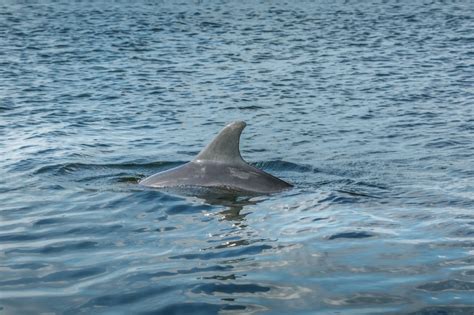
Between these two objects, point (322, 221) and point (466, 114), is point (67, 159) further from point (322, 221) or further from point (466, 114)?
point (466, 114)

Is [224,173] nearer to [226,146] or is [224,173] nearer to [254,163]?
[226,146]

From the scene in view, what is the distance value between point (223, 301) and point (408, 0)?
2038 inches

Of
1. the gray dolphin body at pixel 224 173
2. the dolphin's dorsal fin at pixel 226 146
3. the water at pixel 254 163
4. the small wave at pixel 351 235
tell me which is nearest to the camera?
the water at pixel 254 163

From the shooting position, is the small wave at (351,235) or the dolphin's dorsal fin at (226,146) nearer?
the small wave at (351,235)

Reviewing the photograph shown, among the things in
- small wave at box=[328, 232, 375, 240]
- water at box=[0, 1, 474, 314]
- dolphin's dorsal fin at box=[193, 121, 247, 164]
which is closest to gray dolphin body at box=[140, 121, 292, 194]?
dolphin's dorsal fin at box=[193, 121, 247, 164]

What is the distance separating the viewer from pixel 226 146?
45.2ft

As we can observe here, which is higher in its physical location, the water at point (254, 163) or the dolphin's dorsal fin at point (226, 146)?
the dolphin's dorsal fin at point (226, 146)

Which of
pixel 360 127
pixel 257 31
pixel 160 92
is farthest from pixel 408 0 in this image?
pixel 360 127

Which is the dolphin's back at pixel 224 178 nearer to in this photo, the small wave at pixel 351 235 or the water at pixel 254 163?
the water at pixel 254 163

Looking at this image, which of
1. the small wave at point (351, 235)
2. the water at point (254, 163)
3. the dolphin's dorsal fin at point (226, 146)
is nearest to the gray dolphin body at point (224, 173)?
the dolphin's dorsal fin at point (226, 146)

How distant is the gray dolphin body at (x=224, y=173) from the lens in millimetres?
13789

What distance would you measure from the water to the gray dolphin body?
1.18 feet

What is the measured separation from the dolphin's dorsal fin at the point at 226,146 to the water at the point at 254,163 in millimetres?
815

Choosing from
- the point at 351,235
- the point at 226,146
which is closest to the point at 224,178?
the point at 226,146
